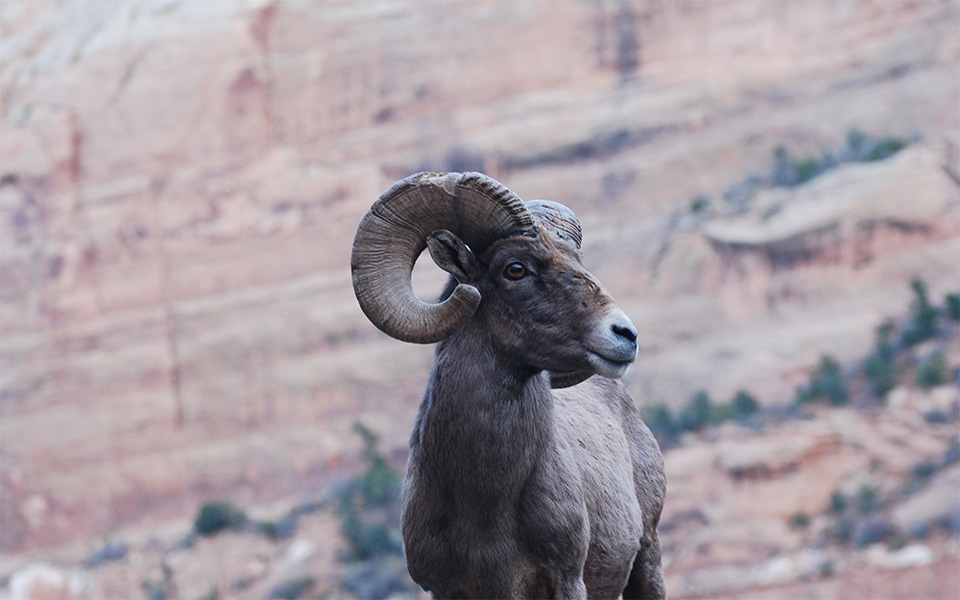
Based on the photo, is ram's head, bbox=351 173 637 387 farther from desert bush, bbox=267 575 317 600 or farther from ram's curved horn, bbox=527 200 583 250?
desert bush, bbox=267 575 317 600

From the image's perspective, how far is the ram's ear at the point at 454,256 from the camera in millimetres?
5117

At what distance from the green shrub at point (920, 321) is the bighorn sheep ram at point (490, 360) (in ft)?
92.2

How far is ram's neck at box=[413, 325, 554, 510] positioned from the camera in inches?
200

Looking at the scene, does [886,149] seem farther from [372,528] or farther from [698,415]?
[372,528]

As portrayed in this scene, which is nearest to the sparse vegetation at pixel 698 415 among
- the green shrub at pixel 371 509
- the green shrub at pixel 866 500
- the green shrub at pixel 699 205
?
the green shrub at pixel 866 500

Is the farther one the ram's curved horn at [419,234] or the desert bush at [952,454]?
the desert bush at [952,454]

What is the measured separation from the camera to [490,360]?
5152 millimetres

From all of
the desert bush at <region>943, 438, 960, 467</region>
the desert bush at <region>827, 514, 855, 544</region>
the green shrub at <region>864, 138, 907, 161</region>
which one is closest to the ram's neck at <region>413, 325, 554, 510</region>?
the desert bush at <region>827, 514, 855, 544</region>

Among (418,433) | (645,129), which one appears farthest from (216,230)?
(418,433)

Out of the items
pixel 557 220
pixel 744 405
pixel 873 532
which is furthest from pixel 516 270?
pixel 744 405

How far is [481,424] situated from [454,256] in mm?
821

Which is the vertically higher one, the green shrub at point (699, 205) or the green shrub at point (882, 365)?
the green shrub at point (699, 205)

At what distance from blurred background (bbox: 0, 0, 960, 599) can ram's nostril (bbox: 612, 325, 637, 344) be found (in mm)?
25504

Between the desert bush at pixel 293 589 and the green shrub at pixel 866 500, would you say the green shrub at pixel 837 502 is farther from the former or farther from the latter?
the desert bush at pixel 293 589
